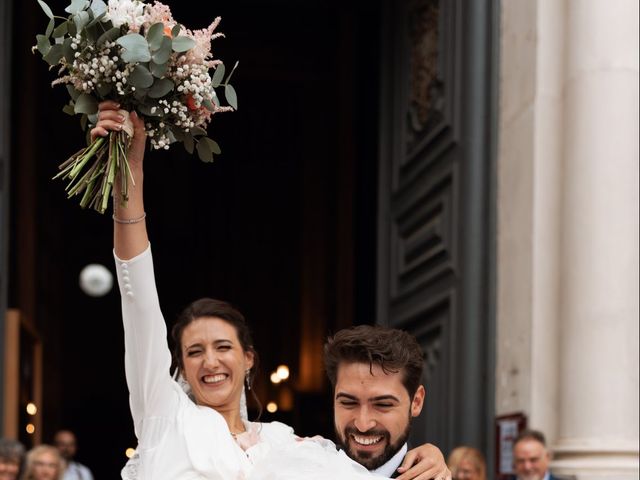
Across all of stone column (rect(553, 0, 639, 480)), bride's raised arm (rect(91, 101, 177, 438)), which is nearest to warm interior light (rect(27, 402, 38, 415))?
stone column (rect(553, 0, 639, 480))

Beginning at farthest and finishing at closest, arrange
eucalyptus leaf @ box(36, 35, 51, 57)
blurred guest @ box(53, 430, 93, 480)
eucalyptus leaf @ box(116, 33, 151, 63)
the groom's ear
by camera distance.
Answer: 1. blurred guest @ box(53, 430, 93, 480)
2. eucalyptus leaf @ box(36, 35, 51, 57)
3. eucalyptus leaf @ box(116, 33, 151, 63)
4. the groom's ear

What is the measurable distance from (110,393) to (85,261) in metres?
2.89

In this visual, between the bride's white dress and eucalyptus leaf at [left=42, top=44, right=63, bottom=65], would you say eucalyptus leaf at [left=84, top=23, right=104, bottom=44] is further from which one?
the bride's white dress

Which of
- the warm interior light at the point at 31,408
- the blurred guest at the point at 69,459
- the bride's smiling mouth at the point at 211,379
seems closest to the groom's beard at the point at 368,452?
the bride's smiling mouth at the point at 211,379

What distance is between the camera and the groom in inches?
138

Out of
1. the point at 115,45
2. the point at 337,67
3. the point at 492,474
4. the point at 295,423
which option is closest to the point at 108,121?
the point at 115,45

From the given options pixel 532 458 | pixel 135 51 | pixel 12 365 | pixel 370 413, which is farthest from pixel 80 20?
pixel 12 365

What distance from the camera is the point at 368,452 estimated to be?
3.51 meters

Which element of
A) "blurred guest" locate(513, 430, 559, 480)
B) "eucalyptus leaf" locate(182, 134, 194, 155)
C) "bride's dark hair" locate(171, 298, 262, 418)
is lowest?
"blurred guest" locate(513, 430, 559, 480)

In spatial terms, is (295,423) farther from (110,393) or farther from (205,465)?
(205,465)

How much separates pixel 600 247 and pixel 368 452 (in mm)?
6634

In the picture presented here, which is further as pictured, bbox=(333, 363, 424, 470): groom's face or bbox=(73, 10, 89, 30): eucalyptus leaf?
bbox=(73, 10, 89, 30): eucalyptus leaf

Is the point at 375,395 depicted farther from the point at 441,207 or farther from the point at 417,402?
the point at 441,207

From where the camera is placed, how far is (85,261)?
90.8 feet
